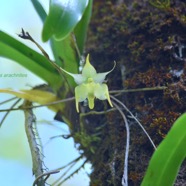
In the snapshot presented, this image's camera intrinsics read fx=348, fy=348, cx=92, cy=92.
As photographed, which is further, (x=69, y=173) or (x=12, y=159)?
(x=12, y=159)

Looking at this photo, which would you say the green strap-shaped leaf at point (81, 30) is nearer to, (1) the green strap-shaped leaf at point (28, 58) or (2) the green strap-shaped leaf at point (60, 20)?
(1) the green strap-shaped leaf at point (28, 58)

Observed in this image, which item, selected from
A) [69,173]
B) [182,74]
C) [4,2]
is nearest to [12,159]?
[69,173]

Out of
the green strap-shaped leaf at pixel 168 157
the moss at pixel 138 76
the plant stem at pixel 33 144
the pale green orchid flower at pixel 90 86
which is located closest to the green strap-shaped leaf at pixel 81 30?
the moss at pixel 138 76

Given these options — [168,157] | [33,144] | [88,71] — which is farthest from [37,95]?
[168,157]

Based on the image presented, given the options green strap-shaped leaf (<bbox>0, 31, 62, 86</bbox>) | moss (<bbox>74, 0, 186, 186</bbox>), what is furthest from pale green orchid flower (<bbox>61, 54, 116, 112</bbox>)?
green strap-shaped leaf (<bbox>0, 31, 62, 86</bbox>)

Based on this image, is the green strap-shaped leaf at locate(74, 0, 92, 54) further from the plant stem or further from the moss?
the plant stem

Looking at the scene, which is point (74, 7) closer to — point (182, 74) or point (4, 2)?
point (182, 74)
